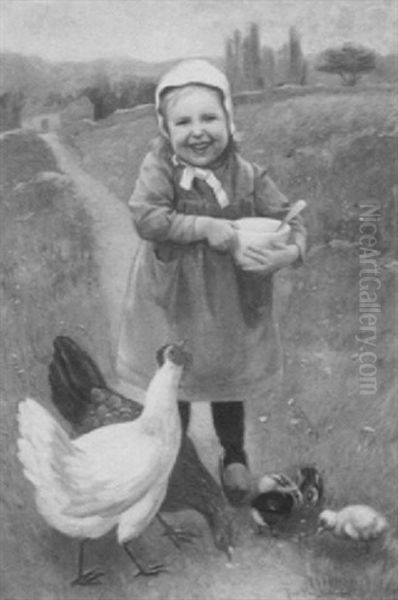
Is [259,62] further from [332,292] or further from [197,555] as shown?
[197,555]

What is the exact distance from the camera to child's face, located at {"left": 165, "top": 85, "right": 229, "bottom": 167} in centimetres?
306

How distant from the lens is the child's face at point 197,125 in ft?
10.0

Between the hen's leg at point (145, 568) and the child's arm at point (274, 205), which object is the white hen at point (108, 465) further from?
the child's arm at point (274, 205)

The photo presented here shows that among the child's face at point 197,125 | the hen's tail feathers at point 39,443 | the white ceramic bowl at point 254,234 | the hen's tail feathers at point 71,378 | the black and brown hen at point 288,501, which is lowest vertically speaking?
the black and brown hen at point 288,501

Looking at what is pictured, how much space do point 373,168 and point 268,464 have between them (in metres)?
0.80

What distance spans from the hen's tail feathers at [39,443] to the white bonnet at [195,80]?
0.78 m

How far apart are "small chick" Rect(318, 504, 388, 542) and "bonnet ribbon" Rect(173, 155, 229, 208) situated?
827 millimetres

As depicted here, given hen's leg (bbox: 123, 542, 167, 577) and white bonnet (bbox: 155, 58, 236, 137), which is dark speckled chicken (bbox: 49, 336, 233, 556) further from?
white bonnet (bbox: 155, 58, 236, 137)

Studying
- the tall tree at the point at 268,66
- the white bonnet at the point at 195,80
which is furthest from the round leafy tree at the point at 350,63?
the white bonnet at the point at 195,80

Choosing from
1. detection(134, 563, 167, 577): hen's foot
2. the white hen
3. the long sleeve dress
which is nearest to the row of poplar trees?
the long sleeve dress

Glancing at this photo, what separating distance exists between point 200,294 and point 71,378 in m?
0.39

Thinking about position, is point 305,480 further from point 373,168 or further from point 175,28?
point 175,28

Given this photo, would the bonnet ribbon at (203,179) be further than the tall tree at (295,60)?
No

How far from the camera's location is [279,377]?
312 cm
